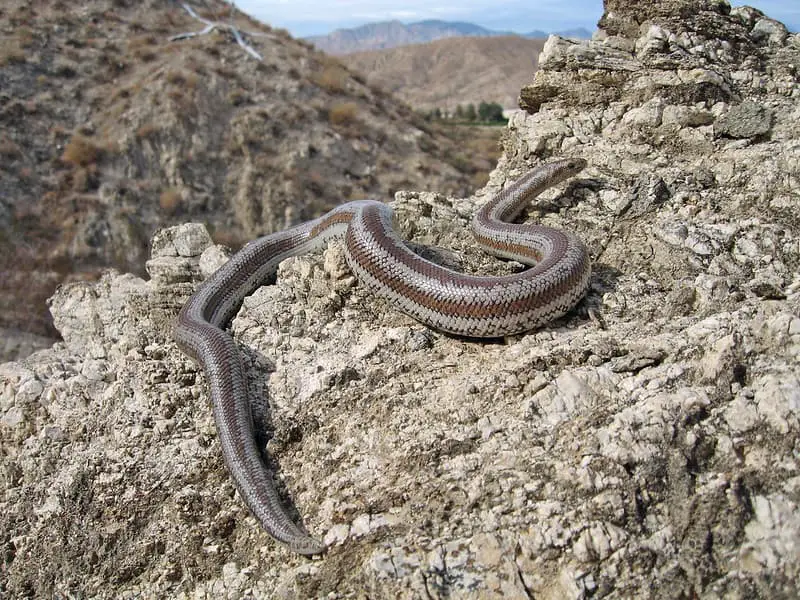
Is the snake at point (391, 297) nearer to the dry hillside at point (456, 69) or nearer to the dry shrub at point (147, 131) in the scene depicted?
the dry shrub at point (147, 131)

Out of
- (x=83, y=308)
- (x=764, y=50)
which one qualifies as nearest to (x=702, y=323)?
(x=764, y=50)

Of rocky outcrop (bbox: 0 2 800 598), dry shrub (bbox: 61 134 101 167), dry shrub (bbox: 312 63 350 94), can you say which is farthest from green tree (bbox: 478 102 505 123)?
rocky outcrop (bbox: 0 2 800 598)

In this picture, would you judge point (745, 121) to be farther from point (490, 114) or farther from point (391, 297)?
point (490, 114)

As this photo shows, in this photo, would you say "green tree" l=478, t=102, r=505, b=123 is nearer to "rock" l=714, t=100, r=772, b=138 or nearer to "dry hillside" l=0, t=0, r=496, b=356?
"dry hillside" l=0, t=0, r=496, b=356

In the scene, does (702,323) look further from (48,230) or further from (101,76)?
(101,76)

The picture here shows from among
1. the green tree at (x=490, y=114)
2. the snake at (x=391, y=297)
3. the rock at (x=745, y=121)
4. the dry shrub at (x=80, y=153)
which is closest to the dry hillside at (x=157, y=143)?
the dry shrub at (x=80, y=153)

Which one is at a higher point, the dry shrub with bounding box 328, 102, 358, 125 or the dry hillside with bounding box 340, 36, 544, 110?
the dry hillside with bounding box 340, 36, 544, 110
